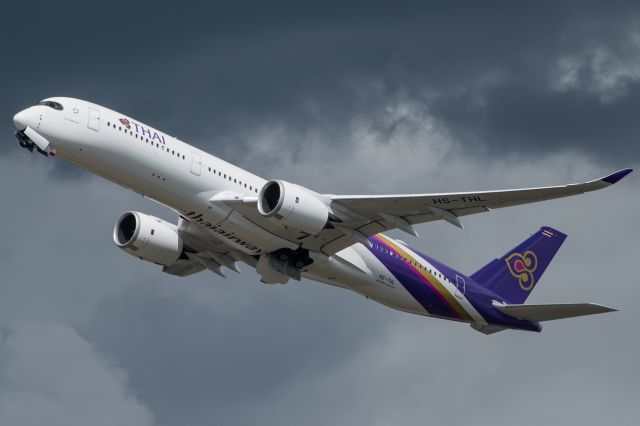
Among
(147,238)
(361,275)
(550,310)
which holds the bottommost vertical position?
(147,238)

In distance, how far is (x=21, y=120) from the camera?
49.0 metres

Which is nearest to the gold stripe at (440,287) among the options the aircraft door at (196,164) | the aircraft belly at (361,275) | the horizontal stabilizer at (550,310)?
the aircraft belly at (361,275)

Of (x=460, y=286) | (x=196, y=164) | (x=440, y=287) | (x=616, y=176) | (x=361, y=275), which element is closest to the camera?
(x=616, y=176)

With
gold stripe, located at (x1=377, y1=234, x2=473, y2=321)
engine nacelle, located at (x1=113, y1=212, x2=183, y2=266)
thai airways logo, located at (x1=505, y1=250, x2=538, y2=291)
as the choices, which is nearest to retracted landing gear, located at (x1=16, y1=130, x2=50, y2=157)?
engine nacelle, located at (x1=113, y1=212, x2=183, y2=266)

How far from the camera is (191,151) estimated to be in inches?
2029

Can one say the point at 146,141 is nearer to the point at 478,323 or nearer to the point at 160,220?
the point at 160,220

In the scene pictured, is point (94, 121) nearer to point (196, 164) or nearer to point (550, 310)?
point (196, 164)

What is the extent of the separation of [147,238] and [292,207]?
8645 mm

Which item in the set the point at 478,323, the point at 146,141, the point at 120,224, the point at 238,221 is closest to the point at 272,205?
the point at 238,221

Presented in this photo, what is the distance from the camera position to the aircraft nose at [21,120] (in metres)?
48.9

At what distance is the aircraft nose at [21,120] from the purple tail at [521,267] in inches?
912

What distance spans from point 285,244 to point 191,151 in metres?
5.41

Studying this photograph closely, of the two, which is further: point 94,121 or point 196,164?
point 196,164

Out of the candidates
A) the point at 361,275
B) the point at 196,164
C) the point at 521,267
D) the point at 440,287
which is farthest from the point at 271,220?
the point at 521,267
